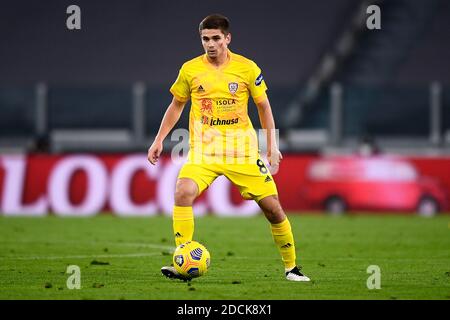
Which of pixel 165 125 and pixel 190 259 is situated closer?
pixel 190 259

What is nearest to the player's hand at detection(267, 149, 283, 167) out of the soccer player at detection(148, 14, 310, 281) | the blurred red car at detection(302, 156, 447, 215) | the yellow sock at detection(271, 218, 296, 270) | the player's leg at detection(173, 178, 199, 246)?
the soccer player at detection(148, 14, 310, 281)

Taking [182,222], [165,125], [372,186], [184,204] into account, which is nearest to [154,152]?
[165,125]

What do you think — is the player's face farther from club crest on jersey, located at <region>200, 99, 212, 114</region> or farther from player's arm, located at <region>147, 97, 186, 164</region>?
player's arm, located at <region>147, 97, 186, 164</region>

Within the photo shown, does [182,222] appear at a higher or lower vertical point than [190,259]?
higher

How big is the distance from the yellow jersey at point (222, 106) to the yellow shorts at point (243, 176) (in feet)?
0.21

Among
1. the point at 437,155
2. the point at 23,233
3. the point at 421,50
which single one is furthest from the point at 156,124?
the point at 421,50

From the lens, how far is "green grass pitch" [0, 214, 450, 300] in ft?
30.2

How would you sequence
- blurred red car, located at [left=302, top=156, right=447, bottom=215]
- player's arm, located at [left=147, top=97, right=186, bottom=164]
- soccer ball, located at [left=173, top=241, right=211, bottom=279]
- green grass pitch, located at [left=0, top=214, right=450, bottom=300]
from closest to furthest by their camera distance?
green grass pitch, located at [left=0, top=214, right=450, bottom=300] < soccer ball, located at [left=173, top=241, right=211, bottom=279] < player's arm, located at [left=147, top=97, right=186, bottom=164] < blurred red car, located at [left=302, top=156, right=447, bottom=215]

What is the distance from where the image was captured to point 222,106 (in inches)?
392

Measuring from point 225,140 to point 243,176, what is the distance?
363mm

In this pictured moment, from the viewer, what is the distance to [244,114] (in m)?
10.1

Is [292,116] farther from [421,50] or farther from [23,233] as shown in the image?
[23,233]

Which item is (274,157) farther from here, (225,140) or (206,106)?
(206,106)

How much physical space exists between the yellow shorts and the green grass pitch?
2.66 feet
